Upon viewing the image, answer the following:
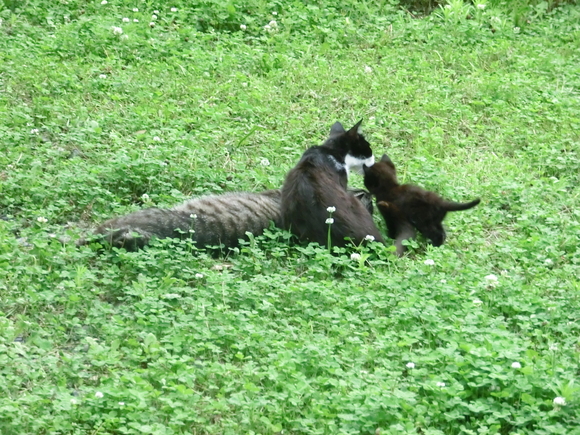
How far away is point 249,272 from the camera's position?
5.78 metres

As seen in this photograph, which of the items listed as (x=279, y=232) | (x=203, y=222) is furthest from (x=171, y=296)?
(x=279, y=232)

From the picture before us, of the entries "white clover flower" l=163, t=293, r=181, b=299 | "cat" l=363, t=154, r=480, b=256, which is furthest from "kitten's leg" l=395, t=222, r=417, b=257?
"white clover flower" l=163, t=293, r=181, b=299

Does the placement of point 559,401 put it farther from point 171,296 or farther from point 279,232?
point 279,232

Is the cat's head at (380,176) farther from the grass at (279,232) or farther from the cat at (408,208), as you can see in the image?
the grass at (279,232)

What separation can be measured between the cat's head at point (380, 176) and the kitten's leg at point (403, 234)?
40 centimetres

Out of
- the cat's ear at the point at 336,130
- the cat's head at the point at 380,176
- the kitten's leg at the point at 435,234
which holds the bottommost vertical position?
the kitten's leg at the point at 435,234

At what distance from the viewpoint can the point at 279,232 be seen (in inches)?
244

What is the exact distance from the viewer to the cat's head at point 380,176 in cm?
670

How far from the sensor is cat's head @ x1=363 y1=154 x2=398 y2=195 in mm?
6699

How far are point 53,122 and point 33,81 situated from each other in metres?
0.77

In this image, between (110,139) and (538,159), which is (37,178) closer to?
(110,139)

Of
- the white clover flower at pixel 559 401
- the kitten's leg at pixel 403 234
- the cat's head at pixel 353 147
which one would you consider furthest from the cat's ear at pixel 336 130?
the white clover flower at pixel 559 401

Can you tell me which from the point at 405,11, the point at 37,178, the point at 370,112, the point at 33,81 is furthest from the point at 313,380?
the point at 405,11

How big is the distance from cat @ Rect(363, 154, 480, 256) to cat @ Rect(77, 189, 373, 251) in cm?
29
